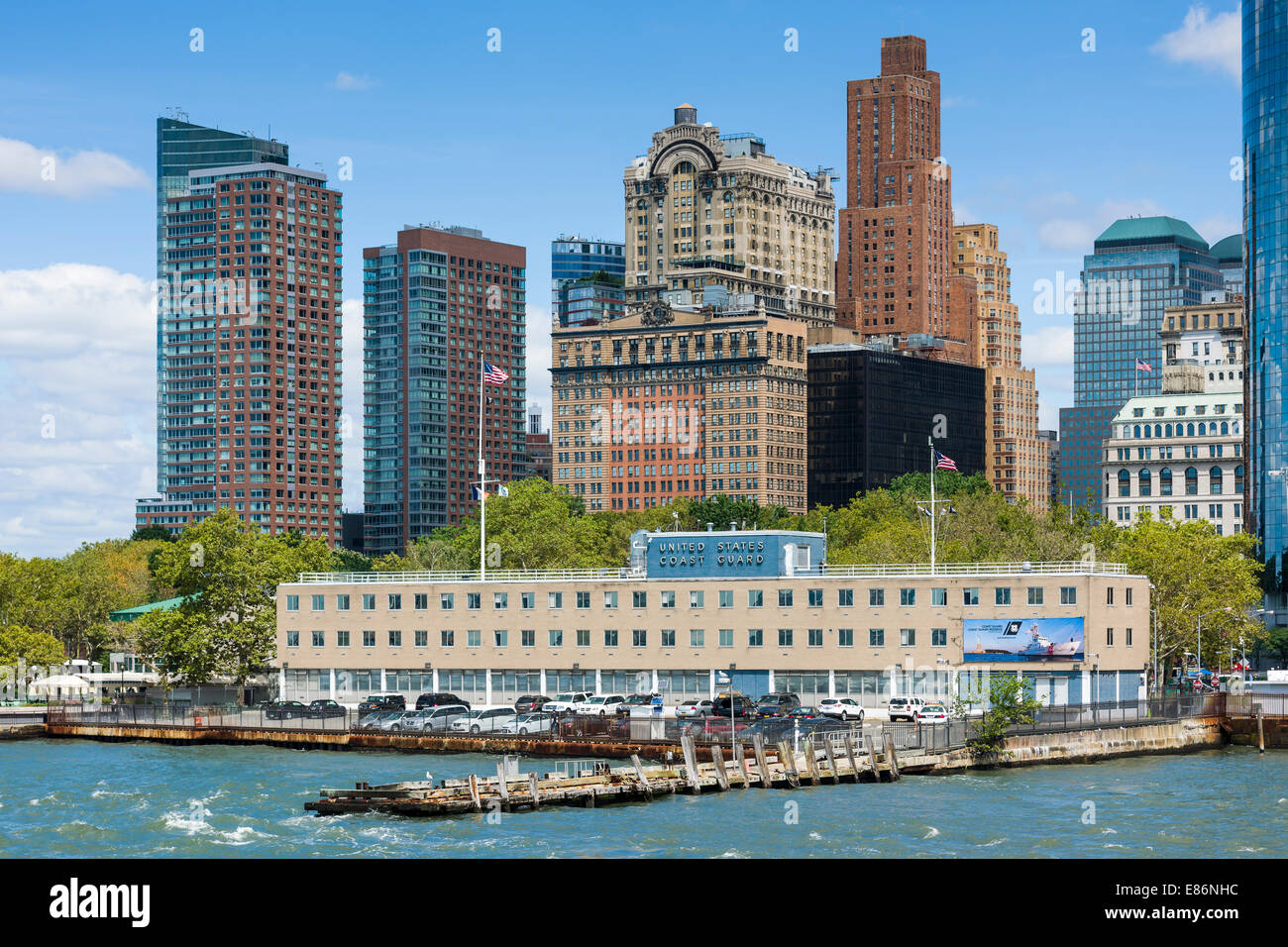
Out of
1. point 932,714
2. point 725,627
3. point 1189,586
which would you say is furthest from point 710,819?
point 1189,586

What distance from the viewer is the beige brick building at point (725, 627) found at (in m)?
106

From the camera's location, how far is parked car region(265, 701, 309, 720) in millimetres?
106062

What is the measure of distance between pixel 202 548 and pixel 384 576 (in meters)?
13.3

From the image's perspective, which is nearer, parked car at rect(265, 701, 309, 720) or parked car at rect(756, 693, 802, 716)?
parked car at rect(756, 693, 802, 716)

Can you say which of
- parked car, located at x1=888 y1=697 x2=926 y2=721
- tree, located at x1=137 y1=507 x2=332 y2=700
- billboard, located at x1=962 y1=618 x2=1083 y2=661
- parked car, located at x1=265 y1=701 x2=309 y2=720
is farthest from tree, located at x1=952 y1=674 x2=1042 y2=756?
tree, located at x1=137 y1=507 x2=332 y2=700

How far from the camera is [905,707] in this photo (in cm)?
9862

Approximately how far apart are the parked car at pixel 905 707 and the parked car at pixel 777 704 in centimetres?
547

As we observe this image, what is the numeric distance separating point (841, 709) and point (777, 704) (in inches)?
207

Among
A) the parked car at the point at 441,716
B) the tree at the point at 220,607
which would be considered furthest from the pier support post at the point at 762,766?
the tree at the point at 220,607

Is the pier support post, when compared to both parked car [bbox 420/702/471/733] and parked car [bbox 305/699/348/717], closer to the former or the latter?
parked car [bbox 420/702/471/733]

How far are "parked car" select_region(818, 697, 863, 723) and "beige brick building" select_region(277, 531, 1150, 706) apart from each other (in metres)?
7.80
